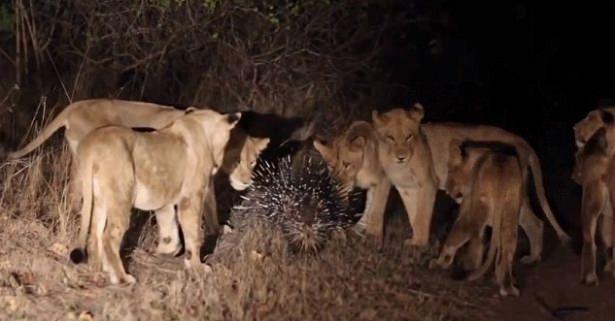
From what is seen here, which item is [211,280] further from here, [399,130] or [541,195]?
[541,195]

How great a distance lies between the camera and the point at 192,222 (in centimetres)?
812

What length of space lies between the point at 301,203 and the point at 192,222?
1464 mm

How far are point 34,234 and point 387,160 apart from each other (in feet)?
9.52

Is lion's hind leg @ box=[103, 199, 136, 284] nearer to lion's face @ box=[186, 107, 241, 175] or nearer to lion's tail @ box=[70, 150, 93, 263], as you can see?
lion's tail @ box=[70, 150, 93, 263]

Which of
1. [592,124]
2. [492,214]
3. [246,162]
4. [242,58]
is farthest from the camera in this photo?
[242,58]

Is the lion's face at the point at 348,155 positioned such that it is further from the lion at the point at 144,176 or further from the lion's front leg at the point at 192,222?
the lion's front leg at the point at 192,222

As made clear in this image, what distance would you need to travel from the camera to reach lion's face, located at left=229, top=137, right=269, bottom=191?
9234 mm

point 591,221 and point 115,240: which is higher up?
point 591,221

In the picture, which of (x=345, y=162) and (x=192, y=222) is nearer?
(x=192, y=222)

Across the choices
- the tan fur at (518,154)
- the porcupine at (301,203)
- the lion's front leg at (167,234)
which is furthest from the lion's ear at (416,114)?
the lion's front leg at (167,234)

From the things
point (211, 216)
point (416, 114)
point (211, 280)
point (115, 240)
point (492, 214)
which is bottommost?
point (211, 280)

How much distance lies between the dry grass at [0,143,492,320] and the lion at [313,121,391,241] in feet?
1.04

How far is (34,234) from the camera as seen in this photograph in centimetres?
850

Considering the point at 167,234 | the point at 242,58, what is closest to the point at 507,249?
the point at 167,234
